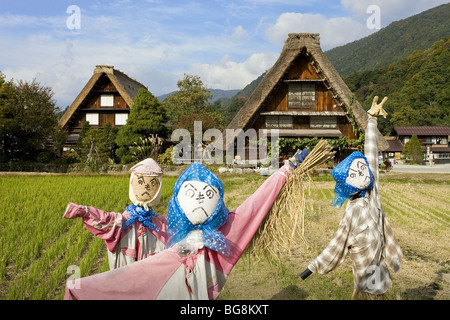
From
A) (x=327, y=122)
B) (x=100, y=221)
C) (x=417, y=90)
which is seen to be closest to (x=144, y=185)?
(x=100, y=221)

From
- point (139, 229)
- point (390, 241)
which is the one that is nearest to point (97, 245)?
point (139, 229)

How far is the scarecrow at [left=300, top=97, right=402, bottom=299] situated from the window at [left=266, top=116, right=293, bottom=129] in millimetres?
14287

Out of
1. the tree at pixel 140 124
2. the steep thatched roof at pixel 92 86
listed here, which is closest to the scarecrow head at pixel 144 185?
the tree at pixel 140 124

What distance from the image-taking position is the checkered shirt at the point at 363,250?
280cm

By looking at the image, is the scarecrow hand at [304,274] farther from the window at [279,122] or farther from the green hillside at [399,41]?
the green hillside at [399,41]

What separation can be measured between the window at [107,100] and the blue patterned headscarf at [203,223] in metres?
21.1

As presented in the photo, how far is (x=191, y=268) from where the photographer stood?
90.4 inches

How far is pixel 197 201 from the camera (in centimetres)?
231

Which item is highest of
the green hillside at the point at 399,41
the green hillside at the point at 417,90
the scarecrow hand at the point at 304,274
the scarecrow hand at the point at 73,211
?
the green hillside at the point at 399,41

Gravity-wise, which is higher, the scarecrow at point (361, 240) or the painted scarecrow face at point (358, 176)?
the painted scarecrow face at point (358, 176)

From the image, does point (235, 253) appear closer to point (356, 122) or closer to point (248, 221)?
point (248, 221)

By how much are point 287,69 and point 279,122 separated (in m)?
2.40

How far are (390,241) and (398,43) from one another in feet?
315

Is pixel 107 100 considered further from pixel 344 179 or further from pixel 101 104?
pixel 344 179
